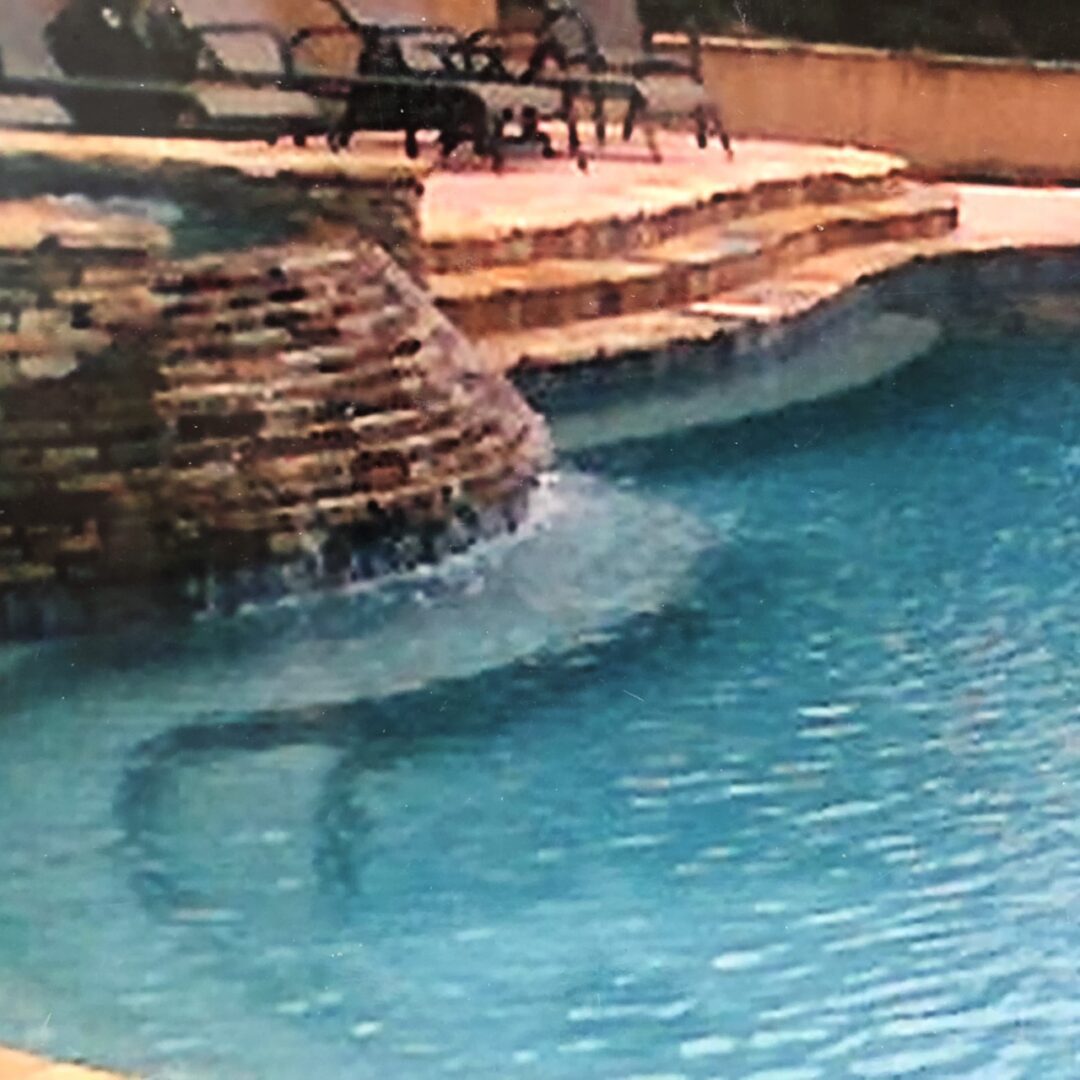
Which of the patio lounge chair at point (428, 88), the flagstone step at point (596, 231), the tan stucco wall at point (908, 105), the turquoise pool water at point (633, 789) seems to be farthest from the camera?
the flagstone step at point (596, 231)

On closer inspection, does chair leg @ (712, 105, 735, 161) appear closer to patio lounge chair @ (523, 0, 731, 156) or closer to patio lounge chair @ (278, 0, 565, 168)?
patio lounge chair @ (523, 0, 731, 156)

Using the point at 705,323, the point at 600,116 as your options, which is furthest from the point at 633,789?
the point at 600,116

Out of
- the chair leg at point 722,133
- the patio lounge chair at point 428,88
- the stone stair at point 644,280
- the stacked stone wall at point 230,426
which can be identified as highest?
the patio lounge chair at point 428,88

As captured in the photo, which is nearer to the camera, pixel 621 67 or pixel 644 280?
pixel 621 67

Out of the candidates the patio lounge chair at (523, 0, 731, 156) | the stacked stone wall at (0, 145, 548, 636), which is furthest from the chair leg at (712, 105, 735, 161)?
the stacked stone wall at (0, 145, 548, 636)

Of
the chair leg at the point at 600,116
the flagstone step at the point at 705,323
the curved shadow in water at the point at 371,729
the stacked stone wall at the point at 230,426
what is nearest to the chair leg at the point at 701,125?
the chair leg at the point at 600,116

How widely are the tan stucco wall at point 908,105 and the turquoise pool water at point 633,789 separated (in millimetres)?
222

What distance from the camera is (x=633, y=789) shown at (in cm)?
238

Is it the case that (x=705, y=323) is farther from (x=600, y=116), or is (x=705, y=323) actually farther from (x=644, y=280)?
(x=600, y=116)

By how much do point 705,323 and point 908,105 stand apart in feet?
1.35

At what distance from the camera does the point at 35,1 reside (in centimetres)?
263

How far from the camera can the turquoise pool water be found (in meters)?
2.14

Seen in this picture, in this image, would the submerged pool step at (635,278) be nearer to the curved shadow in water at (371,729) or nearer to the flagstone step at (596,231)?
the flagstone step at (596,231)

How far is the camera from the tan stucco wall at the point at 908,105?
2.33 metres
